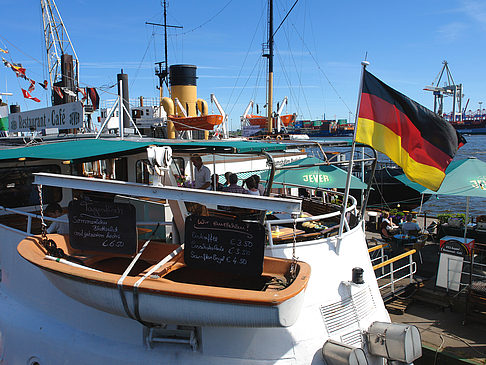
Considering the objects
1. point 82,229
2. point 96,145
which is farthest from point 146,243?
point 96,145

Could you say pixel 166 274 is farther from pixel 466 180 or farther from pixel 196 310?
pixel 466 180

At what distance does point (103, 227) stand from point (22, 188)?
4040mm

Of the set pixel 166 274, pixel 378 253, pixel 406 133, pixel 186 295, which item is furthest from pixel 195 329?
pixel 378 253

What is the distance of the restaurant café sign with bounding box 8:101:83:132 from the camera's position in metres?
9.27

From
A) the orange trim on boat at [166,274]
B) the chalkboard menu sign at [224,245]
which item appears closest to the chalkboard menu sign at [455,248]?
the orange trim on boat at [166,274]

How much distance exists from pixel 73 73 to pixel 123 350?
1375 centimetres

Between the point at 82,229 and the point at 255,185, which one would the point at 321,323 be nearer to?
the point at 255,185

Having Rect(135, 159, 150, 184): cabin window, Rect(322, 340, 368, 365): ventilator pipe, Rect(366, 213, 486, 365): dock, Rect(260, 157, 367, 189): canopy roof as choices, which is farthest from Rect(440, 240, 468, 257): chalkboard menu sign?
Rect(135, 159, 150, 184): cabin window

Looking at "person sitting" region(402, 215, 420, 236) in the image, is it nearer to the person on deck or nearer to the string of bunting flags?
the person on deck

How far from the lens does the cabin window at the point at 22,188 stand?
8.05 metres

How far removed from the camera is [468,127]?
361 feet

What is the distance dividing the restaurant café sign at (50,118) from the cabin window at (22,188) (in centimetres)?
147

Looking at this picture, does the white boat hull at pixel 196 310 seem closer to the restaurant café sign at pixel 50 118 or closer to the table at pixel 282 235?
the table at pixel 282 235

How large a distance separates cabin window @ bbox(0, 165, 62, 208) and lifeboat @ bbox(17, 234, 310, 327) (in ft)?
11.0
